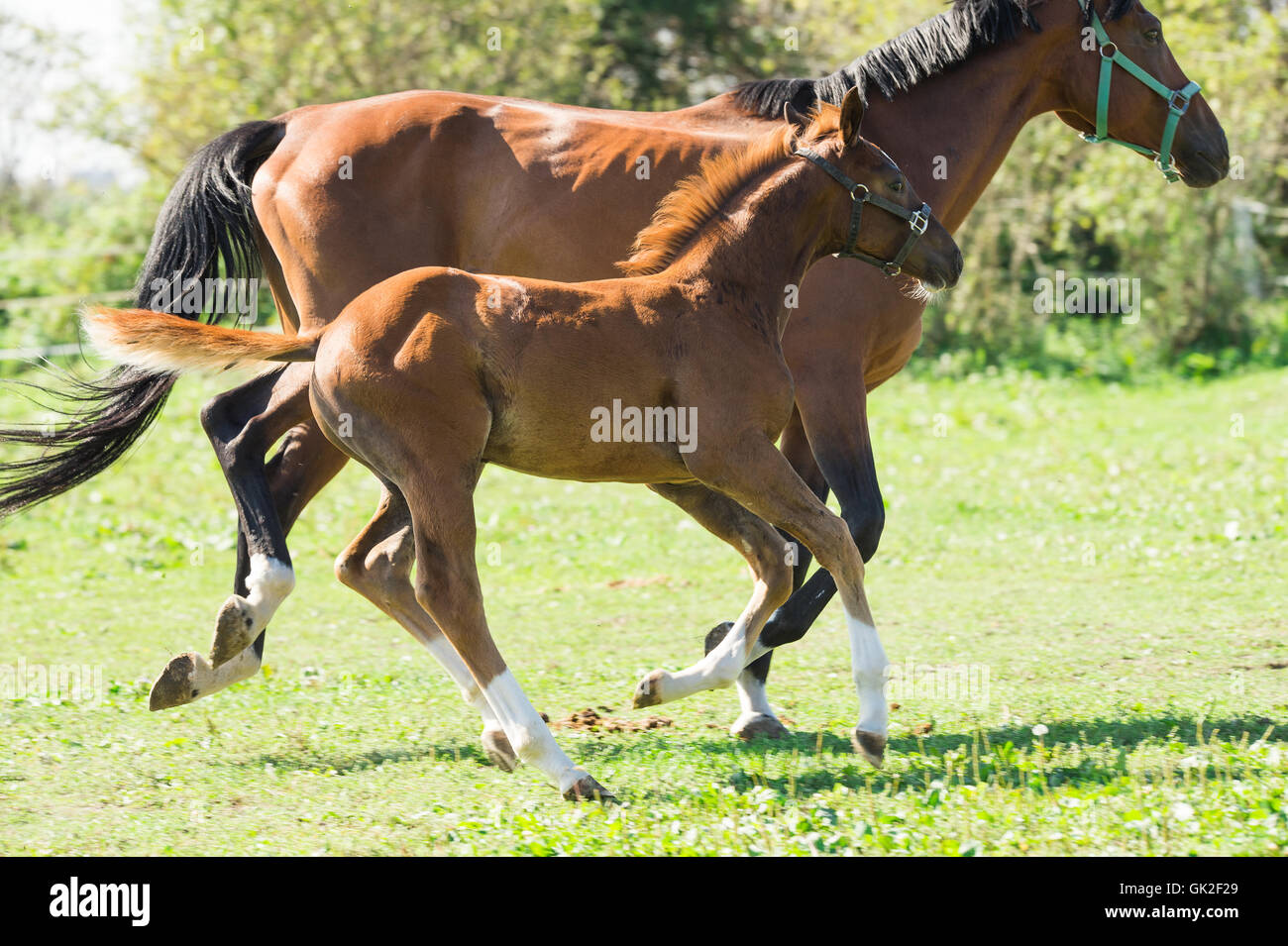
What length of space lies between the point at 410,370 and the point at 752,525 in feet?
4.97

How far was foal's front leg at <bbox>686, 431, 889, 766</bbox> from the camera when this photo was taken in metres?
4.42

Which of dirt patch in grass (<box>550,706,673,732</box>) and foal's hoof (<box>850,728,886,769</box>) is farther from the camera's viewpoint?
dirt patch in grass (<box>550,706,673,732</box>)

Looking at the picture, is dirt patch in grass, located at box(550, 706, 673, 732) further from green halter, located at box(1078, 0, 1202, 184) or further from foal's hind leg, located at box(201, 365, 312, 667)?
green halter, located at box(1078, 0, 1202, 184)

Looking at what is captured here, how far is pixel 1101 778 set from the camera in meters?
4.53

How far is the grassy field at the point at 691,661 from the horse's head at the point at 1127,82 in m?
2.31

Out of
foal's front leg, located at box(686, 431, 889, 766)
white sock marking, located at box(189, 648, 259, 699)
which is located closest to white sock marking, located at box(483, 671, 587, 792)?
foal's front leg, located at box(686, 431, 889, 766)

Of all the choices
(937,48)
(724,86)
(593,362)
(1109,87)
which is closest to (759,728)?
(593,362)

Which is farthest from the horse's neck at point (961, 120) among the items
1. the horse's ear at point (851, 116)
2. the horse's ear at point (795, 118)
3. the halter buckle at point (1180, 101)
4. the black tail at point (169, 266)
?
the black tail at point (169, 266)

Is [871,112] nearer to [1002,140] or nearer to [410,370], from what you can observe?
[1002,140]

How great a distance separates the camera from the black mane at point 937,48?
5898 millimetres

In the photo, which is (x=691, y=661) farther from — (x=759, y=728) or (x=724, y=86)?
(x=724, y=86)

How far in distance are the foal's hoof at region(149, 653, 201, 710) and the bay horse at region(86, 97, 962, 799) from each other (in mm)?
1411

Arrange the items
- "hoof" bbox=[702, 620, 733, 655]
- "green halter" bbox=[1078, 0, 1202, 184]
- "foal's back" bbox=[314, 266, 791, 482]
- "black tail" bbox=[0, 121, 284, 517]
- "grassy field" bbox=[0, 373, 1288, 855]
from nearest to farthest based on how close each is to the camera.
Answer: "grassy field" bbox=[0, 373, 1288, 855] → "foal's back" bbox=[314, 266, 791, 482] → "hoof" bbox=[702, 620, 733, 655] → "black tail" bbox=[0, 121, 284, 517] → "green halter" bbox=[1078, 0, 1202, 184]

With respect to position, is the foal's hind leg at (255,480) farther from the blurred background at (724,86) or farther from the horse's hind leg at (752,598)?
the blurred background at (724,86)
